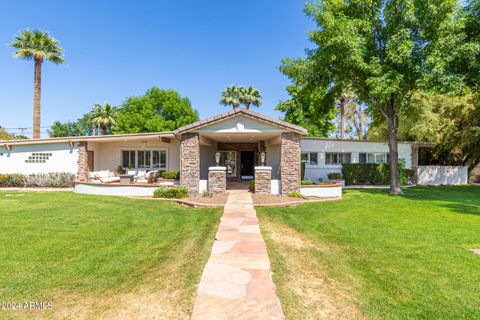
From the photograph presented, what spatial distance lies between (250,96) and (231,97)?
2.72 meters

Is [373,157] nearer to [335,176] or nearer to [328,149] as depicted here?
[328,149]

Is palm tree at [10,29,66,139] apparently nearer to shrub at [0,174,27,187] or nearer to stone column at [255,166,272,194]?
shrub at [0,174,27,187]

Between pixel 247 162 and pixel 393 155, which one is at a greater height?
pixel 393 155

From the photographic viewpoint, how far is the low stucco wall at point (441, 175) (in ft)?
67.9

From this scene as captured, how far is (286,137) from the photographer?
12117 millimetres

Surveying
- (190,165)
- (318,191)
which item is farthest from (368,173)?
(190,165)

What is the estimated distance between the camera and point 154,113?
38.3 metres

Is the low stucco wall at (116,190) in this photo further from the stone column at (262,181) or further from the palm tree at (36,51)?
the palm tree at (36,51)

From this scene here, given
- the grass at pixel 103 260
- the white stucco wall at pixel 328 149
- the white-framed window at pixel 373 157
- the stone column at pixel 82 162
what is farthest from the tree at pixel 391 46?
the stone column at pixel 82 162

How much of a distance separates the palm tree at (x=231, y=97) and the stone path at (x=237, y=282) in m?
30.0

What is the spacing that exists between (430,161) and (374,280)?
25.1 meters

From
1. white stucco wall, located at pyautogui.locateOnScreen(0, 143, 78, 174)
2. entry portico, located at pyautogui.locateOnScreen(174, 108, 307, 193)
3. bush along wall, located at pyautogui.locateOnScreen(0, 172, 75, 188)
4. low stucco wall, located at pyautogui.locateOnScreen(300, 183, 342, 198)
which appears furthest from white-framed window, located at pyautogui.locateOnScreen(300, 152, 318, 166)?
bush along wall, located at pyautogui.locateOnScreen(0, 172, 75, 188)

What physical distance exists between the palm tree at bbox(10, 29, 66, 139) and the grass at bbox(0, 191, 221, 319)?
1927 cm

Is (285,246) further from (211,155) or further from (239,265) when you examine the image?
(211,155)
